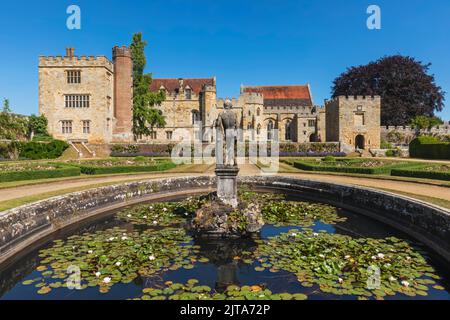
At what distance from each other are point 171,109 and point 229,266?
144 feet

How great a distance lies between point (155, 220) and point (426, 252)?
24.6 feet

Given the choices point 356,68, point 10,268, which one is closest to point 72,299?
point 10,268

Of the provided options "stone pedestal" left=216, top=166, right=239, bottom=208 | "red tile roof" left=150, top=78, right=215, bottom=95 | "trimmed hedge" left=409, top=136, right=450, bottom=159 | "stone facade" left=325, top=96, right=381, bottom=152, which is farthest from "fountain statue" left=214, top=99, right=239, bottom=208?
"red tile roof" left=150, top=78, right=215, bottom=95

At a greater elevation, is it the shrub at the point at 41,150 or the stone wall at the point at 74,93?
the stone wall at the point at 74,93

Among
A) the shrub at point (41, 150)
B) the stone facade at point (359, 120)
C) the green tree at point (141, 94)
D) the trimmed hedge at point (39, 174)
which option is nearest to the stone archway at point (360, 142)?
the stone facade at point (359, 120)

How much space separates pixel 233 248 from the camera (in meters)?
7.71

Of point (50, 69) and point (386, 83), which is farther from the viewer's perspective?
point (386, 83)

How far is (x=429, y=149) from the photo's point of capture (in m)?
30.5

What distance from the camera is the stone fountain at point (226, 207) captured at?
8.48m

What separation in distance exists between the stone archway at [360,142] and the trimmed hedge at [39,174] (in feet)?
117

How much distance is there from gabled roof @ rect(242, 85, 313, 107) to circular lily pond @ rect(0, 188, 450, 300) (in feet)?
170

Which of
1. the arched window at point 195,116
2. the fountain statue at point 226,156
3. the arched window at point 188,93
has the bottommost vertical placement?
the fountain statue at point 226,156

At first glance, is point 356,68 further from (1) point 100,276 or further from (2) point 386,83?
(1) point 100,276

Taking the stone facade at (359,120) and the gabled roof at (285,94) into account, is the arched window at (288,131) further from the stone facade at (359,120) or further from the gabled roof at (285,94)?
the stone facade at (359,120)
